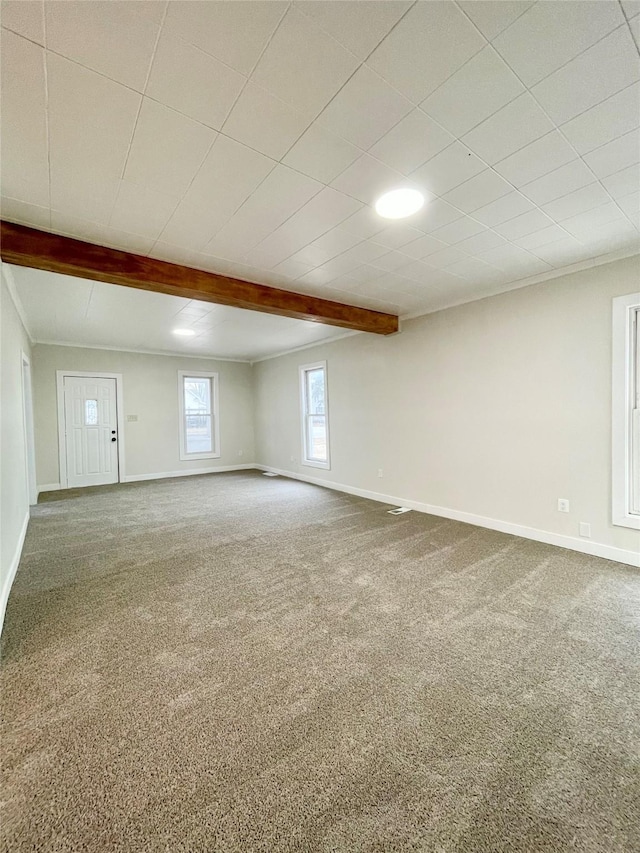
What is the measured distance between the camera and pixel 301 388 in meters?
6.87

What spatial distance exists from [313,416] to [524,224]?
4.72 m

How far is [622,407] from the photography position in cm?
299

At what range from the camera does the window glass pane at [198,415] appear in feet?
25.3

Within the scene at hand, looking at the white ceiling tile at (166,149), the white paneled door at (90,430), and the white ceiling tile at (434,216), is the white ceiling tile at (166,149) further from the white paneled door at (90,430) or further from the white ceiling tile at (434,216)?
the white paneled door at (90,430)

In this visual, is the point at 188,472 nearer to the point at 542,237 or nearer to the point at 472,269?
the point at 472,269

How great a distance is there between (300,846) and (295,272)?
11.3 ft

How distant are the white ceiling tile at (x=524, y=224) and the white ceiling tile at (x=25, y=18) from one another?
8.23 feet

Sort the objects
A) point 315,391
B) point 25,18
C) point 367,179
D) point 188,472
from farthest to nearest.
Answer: point 188,472 < point 315,391 < point 367,179 < point 25,18

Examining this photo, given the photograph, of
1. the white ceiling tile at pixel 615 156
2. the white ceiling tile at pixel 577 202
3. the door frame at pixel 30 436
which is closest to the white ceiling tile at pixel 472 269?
the white ceiling tile at pixel 577 202

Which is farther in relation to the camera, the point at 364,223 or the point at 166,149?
the point at 364,223

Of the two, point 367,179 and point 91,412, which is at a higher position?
point 367,179

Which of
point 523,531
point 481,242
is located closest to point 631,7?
point 481,242

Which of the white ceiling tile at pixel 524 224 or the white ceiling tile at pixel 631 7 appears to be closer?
the white ceiling tile at pixel 631 7

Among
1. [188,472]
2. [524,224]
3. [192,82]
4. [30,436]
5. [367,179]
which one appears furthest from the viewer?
[188,472]
